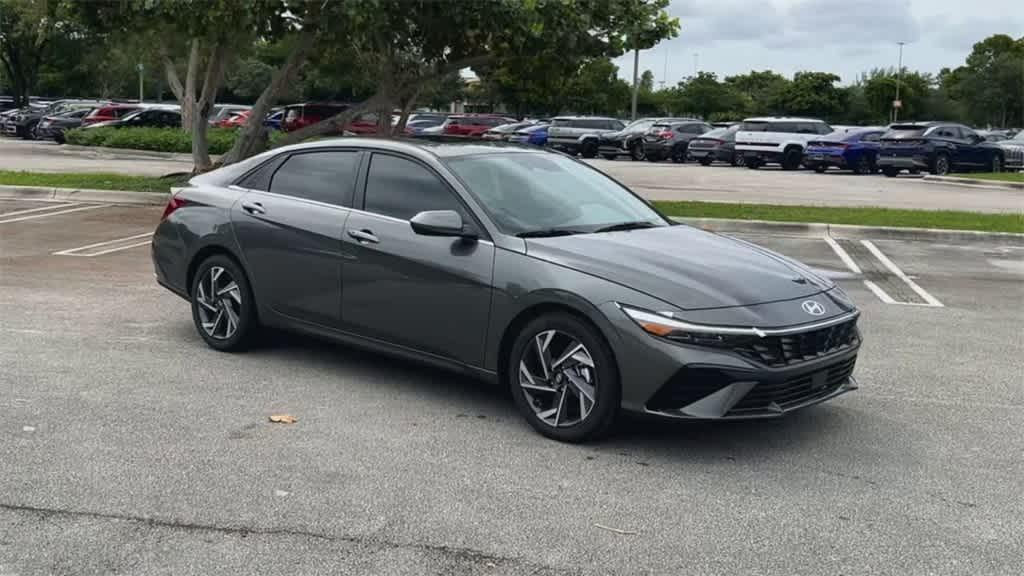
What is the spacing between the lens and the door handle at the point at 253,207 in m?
7.08

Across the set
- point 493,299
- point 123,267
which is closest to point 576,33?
point 123,267

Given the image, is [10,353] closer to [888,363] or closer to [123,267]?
[123,267]

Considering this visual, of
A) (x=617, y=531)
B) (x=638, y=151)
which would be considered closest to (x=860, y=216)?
(x=617, y=531)

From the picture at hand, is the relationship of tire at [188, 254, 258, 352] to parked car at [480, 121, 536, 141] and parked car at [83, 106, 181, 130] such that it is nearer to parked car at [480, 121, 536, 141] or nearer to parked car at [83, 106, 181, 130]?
parked car at [83, 106, 181, 130]

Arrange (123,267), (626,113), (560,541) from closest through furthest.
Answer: (560,541) < (123,267) < (626,113)

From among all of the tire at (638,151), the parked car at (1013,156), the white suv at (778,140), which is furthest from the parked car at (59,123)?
the parked car at (1013,156)

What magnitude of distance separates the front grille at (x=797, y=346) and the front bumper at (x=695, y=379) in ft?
0.10

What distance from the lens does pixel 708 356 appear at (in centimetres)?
511

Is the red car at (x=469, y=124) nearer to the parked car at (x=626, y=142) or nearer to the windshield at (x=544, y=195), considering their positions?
the parked car at (x=626, y=142)

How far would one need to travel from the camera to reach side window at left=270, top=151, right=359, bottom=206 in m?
6.77

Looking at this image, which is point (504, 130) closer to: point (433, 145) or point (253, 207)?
point (253, 207)

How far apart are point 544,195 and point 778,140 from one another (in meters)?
28.8

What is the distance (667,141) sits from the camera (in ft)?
123

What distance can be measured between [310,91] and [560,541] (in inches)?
2900
